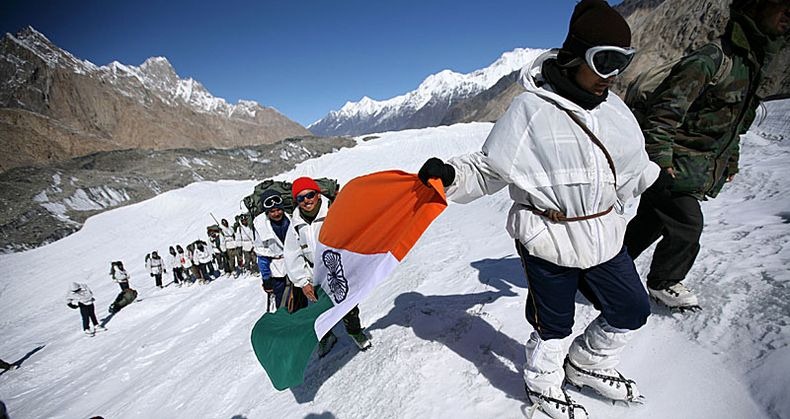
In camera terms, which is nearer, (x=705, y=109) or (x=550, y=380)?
(x=550, y=380)

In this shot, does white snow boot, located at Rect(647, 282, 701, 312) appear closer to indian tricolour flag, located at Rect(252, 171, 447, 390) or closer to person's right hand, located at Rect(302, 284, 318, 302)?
indian tricolour flag, located at Rect(252, 171, 447, 390)

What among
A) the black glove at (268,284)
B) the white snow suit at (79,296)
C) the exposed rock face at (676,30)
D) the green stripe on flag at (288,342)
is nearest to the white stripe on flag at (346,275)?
the green stripe on flag at (288,342)

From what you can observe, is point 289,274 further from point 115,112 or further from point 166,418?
point 115,112

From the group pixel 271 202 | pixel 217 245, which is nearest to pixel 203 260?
pixel 217 245

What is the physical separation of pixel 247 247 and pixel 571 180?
1061 cm

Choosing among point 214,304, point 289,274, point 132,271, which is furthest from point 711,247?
point 132,271

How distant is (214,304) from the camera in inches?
366

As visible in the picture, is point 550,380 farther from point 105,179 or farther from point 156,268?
point 105,179

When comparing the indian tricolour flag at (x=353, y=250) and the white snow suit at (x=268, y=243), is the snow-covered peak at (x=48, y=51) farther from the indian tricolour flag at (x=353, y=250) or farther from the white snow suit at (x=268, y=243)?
the indian tricolour flag at (x=353, y=250)

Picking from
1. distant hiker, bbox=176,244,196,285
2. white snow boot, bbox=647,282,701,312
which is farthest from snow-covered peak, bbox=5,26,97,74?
white snow boot, bbox=647,282,701,312

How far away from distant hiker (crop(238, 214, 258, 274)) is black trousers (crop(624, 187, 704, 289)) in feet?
32.0

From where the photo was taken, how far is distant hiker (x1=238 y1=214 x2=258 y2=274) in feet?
34.0

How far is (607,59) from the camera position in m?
1.58

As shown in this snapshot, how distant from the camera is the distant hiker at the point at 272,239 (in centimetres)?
444
